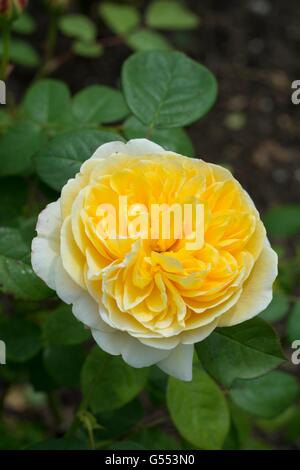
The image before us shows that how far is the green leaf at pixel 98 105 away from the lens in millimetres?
1317

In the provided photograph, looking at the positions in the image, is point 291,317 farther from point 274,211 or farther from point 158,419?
point 274,211

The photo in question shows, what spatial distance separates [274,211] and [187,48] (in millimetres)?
1120

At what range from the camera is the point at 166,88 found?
42.8 inches

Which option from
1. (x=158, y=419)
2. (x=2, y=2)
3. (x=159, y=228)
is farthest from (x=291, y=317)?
(x=2, y=2)

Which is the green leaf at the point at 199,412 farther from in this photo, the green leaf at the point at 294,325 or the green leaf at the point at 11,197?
the green leaf at the point at 11,197

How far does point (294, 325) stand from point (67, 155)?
52cm

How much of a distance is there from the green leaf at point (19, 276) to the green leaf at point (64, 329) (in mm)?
187

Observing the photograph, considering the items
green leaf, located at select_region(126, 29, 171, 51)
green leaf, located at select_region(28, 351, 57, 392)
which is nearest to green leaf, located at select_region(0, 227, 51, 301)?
green leaf, located at select_region(28, 351, 57, 392)

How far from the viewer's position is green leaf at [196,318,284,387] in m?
0.87

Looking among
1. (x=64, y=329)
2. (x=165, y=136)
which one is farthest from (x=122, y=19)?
(x=64, y=329)

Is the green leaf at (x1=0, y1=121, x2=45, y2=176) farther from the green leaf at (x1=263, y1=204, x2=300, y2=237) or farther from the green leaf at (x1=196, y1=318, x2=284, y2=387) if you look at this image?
the green leaf at (x1=263, y1=204, x2=300, y2=237)

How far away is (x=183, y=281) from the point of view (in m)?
0.76

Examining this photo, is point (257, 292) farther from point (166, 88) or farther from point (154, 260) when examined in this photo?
point (166, 88)

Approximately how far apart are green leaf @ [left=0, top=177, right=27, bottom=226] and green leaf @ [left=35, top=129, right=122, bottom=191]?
31 cm
